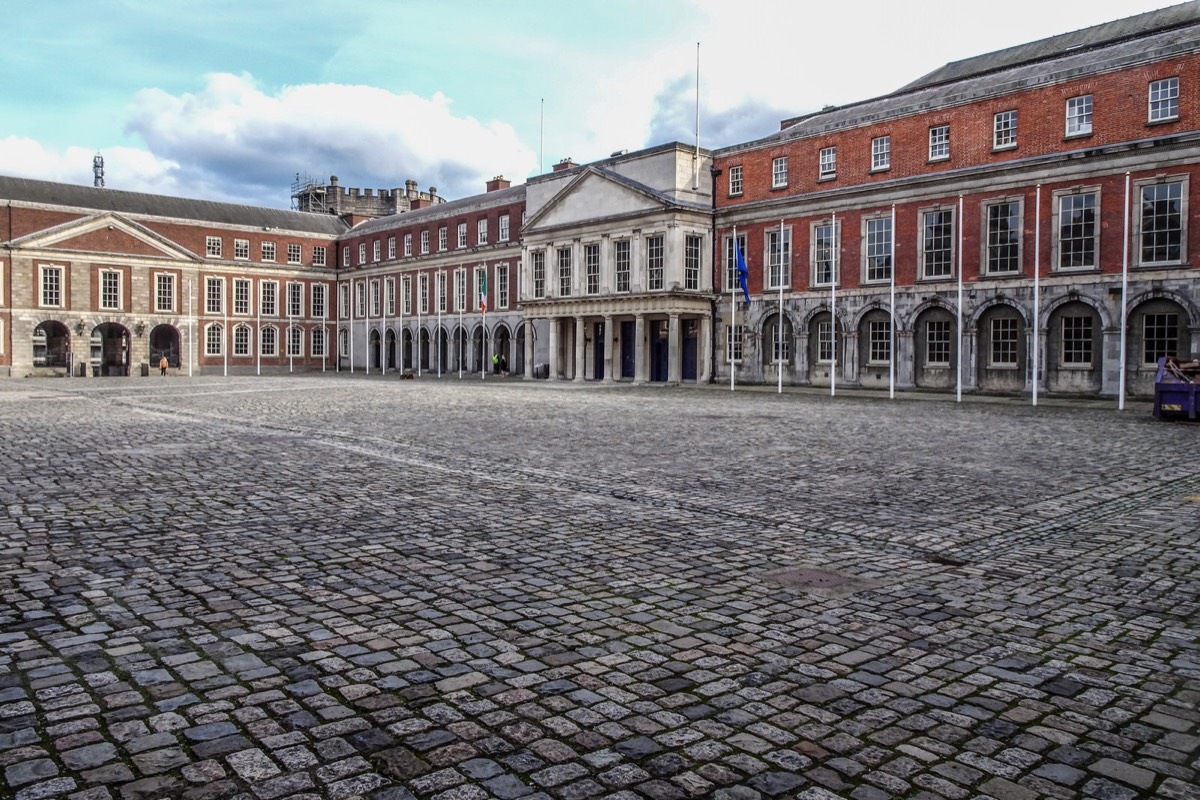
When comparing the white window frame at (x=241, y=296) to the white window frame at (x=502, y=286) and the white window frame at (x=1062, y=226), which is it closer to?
the white window frame at (x=502, y=286)

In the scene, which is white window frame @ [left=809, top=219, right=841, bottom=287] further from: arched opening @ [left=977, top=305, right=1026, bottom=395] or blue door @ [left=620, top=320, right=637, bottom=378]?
blue door @ [left=620, top=320, right=637, bottom=378]

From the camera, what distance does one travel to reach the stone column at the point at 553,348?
50.0m

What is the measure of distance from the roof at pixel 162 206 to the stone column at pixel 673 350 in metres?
40.1

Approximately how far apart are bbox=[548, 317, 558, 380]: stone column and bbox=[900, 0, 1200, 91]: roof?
21.2 metres

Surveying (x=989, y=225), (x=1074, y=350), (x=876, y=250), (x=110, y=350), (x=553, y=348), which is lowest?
(x=1074, y=350)

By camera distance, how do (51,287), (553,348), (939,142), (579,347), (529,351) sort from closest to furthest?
1. (939,142)
2. (579,347)
3. (553,348)
4. (529,351)
5. (51,287)

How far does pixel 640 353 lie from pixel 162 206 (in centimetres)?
4242

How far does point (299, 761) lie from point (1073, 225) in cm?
3412

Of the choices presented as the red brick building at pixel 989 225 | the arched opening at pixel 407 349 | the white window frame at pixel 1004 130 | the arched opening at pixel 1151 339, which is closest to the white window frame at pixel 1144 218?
the red brick building at pixel 989 225

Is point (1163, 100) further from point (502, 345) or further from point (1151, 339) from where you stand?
point (502, 345)

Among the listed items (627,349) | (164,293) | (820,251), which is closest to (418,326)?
(627,349)

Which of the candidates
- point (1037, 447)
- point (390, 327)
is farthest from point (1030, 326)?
point (390, 327)

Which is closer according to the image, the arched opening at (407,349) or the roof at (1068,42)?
the roof at (1068,42)

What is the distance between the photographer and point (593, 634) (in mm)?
5027
